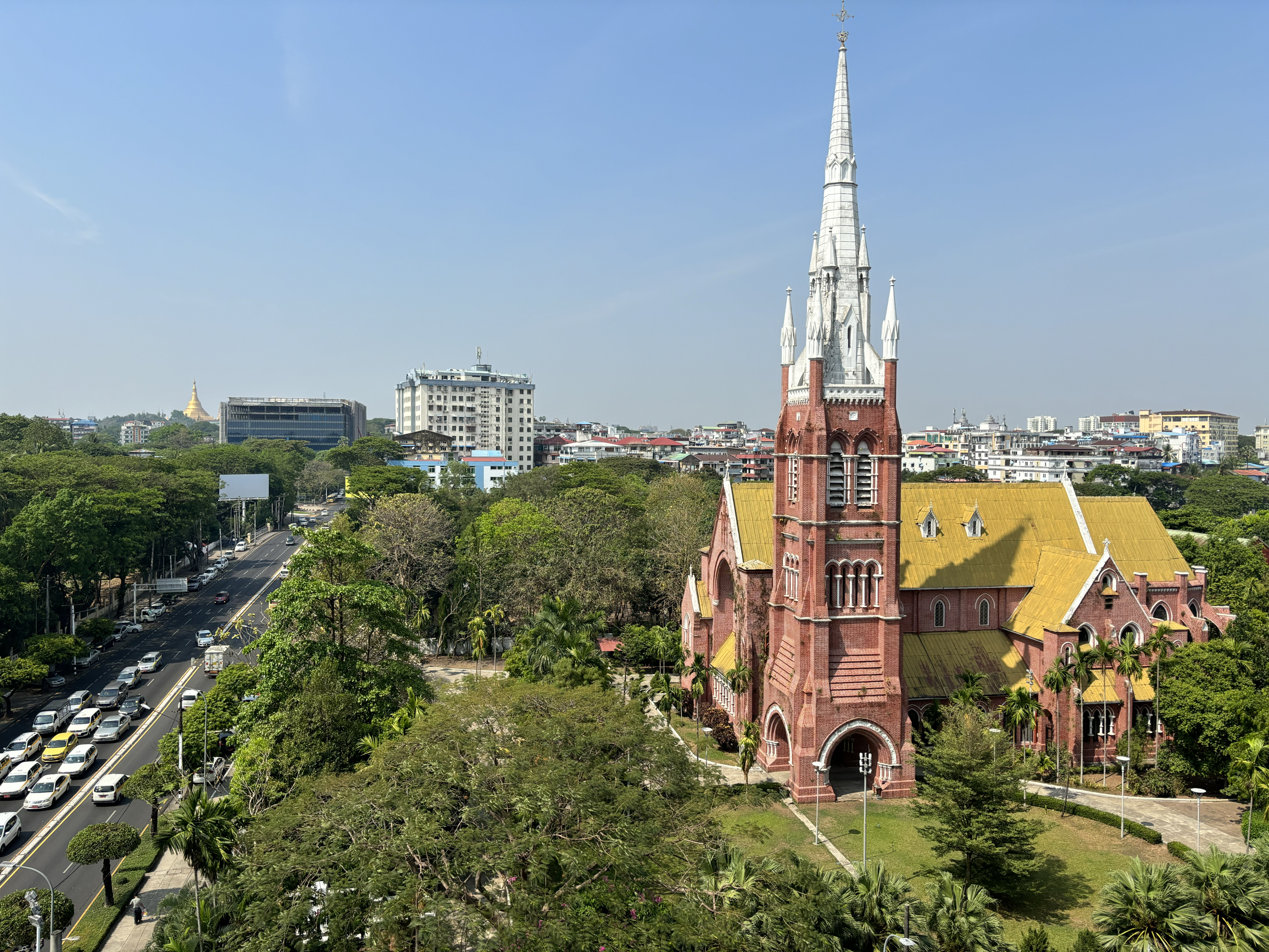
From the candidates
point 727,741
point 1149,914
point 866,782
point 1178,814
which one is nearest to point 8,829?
point 727,741

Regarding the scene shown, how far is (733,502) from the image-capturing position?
49094 millimetres

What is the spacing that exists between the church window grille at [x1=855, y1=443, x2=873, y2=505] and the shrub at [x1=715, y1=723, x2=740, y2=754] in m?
15.5

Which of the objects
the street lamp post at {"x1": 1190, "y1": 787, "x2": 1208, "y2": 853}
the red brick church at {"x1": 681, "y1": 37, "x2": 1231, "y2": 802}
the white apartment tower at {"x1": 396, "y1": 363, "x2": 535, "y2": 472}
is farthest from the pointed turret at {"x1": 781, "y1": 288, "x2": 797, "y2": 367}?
the white apartment tower at {"x1": 396, "y1": 363, "x2": 535, "y2": 472}

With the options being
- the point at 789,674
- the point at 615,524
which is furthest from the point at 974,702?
the point at 615,524

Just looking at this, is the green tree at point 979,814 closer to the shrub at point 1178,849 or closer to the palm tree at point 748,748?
the shrub at point 1178,849

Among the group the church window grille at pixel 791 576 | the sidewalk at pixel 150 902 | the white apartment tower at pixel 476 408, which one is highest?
the white apartment tower at pixel 476 408

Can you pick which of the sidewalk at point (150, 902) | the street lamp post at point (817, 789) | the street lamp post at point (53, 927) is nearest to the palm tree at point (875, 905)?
the street lamp post at point (817, 789)

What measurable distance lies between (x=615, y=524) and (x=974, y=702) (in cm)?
3846

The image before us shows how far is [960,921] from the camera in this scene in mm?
24438

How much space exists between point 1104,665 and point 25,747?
5764cm

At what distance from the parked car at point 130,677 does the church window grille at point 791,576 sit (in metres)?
44.8

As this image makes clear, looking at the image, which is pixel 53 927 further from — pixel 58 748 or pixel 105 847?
pixel 58 748

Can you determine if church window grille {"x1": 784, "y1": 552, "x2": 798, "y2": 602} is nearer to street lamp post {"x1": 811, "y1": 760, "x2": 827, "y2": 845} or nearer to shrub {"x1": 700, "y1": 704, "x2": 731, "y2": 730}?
street lamp post {"x1": 811, "y1": 760, "x2": 827, "y2": 845}

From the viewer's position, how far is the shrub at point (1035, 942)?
2528 centimetres
